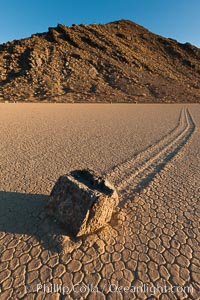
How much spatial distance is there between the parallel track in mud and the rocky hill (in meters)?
19.9

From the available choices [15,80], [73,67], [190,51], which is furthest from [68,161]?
[190,51]

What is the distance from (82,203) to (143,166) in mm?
3366

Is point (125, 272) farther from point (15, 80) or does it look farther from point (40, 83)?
point (15, 80)

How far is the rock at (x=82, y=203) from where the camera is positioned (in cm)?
279

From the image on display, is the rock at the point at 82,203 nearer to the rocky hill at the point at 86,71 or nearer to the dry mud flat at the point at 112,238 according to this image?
the dry mud flat at the point at 112,238

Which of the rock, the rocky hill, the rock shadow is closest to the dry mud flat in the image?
the rock shadow

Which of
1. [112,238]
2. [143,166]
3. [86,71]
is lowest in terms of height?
[112,238]

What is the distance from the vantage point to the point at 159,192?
14.3 ft

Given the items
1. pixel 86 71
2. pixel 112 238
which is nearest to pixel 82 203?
pixel 112 238

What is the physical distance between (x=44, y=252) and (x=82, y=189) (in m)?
1.04

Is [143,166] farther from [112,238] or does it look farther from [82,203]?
[82,203]

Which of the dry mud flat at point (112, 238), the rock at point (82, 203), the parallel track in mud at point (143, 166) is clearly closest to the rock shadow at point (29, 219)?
the dry mud flat at point (112, 238)

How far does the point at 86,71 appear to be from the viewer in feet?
115

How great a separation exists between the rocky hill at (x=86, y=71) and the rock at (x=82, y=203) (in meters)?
23.3
